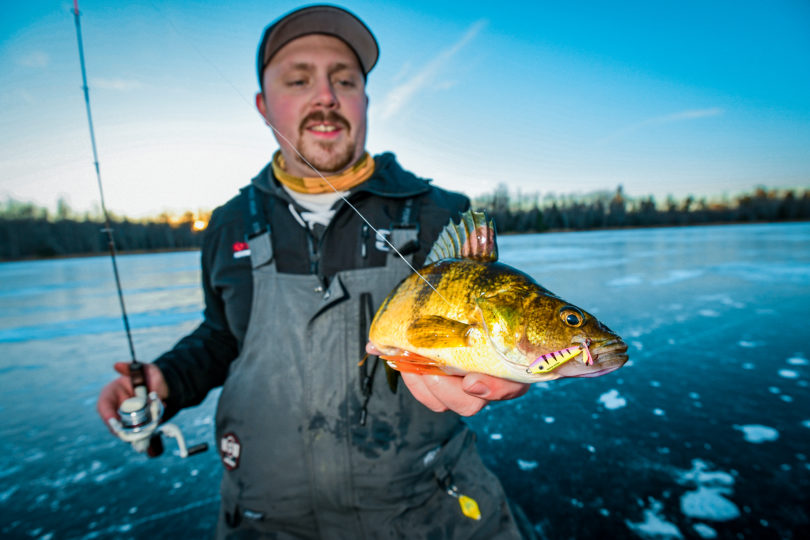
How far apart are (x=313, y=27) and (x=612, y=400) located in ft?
15.3

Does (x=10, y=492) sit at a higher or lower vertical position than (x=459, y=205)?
lower

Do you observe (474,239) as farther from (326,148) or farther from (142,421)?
(142,421)

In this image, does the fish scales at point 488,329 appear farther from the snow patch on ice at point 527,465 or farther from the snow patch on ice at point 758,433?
the snow patch on ice at point 758,433

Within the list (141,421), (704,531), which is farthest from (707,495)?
(141,421)

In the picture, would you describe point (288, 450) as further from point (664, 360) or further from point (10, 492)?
point (664, 360)

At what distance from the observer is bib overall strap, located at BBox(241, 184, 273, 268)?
2189 mm

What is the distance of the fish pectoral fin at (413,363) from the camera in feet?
4.69

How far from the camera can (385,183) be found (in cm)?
238

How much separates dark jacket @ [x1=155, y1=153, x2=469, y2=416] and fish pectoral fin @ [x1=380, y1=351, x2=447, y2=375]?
872mm

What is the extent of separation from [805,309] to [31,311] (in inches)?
682

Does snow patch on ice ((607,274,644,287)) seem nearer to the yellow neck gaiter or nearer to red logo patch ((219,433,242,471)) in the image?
the yellow neck gaiter

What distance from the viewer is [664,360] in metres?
5.10

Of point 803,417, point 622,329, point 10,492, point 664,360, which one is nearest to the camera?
point 10,492

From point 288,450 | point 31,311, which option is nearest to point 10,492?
point 288,450
